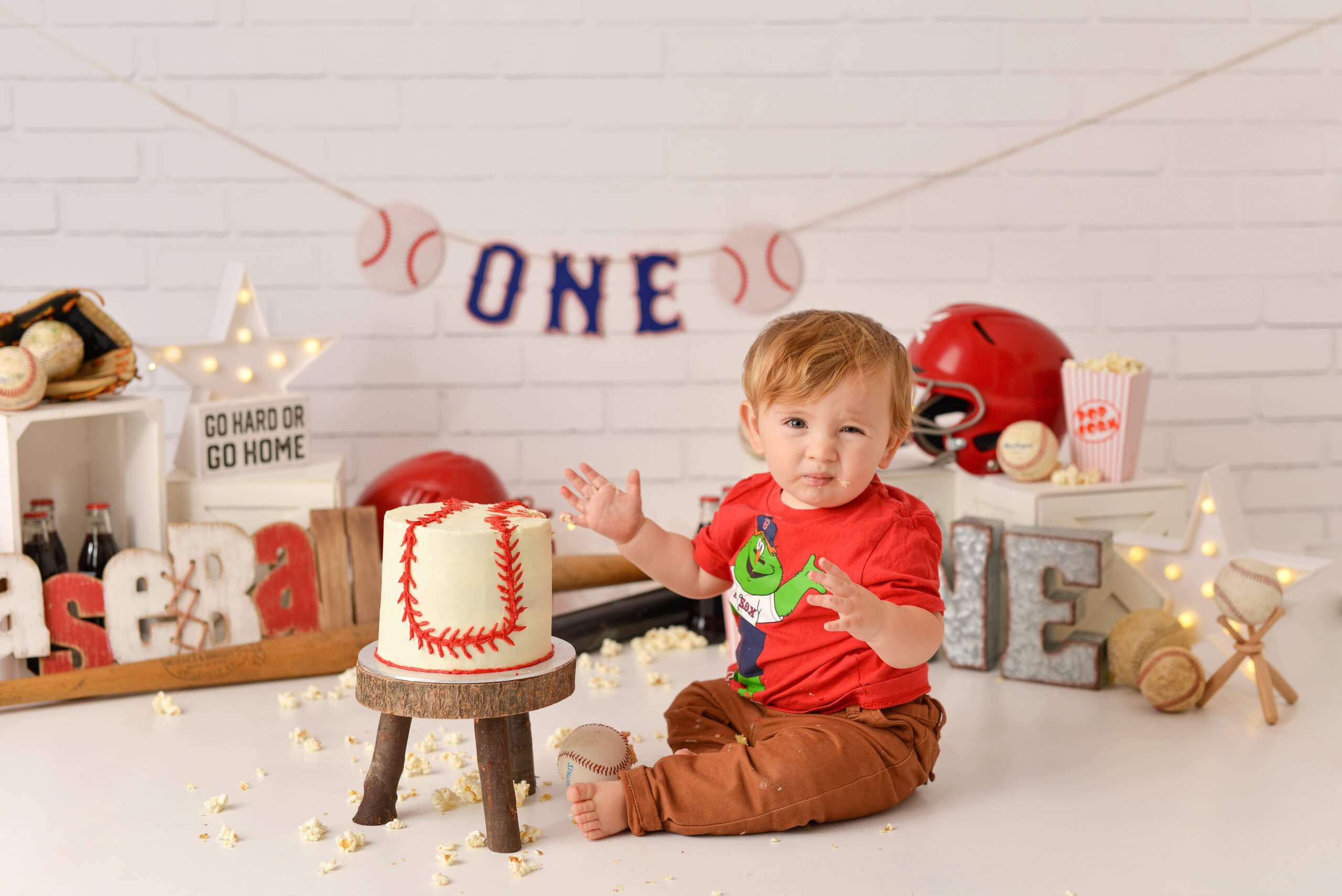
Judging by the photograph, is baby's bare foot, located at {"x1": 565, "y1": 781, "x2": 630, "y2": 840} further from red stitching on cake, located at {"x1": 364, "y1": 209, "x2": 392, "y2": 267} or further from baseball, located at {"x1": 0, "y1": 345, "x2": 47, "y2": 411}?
red stitching on cake, located at {"x1": 364, "y1": 209, "x2": 392, "y2": 267}

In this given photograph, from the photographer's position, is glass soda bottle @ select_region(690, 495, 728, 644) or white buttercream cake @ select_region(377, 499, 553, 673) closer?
white buttercream cake @ select_region(377, 499, 553, 673)

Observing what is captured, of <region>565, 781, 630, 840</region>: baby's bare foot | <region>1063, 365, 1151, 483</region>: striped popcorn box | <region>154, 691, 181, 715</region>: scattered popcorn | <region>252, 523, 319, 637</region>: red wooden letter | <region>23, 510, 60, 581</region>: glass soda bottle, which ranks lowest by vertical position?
<region>154, 691, 181, 715</region>: scattered popcorn

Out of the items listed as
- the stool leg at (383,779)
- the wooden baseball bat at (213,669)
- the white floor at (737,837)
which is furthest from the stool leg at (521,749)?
the wooden baseball bat at (213,669)

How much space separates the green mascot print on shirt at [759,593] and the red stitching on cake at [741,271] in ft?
3.34

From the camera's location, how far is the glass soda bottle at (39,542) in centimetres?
174

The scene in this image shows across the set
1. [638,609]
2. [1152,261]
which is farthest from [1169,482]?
[638,609]

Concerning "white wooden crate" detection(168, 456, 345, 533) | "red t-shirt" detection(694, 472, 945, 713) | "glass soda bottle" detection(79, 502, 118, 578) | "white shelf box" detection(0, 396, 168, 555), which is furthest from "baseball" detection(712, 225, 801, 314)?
"glass soda bottle" detection(79, 502, 118, 578)

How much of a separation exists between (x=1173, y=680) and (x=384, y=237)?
5.25 ft

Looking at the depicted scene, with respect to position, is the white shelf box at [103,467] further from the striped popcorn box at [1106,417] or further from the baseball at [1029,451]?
the striped popcorn box at [1106,417]

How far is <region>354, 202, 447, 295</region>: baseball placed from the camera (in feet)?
7.41

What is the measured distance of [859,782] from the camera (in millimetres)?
1244

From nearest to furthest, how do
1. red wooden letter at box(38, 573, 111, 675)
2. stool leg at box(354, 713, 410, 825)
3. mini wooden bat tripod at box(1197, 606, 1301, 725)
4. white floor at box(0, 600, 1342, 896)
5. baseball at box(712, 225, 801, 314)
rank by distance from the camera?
white floor at box(0, 600, 1342, 896), stool leg at box(354, 713, 410, 825), mini wooden bat tripod at box(1197, 606, 1301, 725), red wooden letter at box(38, 573, 111, 675), baseball at box(712, 225, 801, 314)

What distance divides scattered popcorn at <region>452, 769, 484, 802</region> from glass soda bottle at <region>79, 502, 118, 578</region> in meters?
0.79

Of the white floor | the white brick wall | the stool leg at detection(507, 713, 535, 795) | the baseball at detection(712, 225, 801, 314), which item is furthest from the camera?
the baseball at detection(712, 225, 801, 314)
